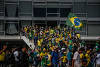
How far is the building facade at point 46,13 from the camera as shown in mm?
39000

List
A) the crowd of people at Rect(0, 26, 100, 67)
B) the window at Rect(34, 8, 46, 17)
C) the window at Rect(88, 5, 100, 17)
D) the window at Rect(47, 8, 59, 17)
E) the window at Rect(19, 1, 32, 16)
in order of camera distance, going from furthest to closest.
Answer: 1. the window at Rect(88, 5, 100, 17)
2. the window at Rect(19, 1, 32, 16)
3. the window at Rect(47, 8, 59, 17)
4. the window at Rect(34, 8, 46, 17)
5. the crowd of people at Rect(0, 26, 100, 67)

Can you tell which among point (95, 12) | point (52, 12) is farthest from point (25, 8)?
point (95, 12)

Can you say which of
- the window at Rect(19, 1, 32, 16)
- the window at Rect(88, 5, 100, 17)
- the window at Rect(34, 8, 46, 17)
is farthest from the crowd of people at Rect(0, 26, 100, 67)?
the window at Rect(88, 5, 100, 17)

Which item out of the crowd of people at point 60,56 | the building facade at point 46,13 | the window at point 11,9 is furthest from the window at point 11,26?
the crowd of people at point 60,56

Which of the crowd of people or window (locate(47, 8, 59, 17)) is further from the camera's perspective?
window (locate(47, 8, 59, 17))

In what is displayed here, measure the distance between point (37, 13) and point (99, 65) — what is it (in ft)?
76.1

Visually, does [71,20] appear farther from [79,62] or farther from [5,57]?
[79,62]

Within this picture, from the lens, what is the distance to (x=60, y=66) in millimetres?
16922

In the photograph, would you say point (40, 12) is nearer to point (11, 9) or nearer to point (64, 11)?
point (64, 11)

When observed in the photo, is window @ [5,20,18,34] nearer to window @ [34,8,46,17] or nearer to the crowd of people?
window @ [34,8,46,17]

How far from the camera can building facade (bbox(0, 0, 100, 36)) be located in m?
39.0

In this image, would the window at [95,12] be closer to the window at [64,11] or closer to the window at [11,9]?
the window at [64,11]

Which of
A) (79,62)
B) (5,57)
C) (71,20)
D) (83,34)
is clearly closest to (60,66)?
(79,62)

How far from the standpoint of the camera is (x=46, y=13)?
128 feet
